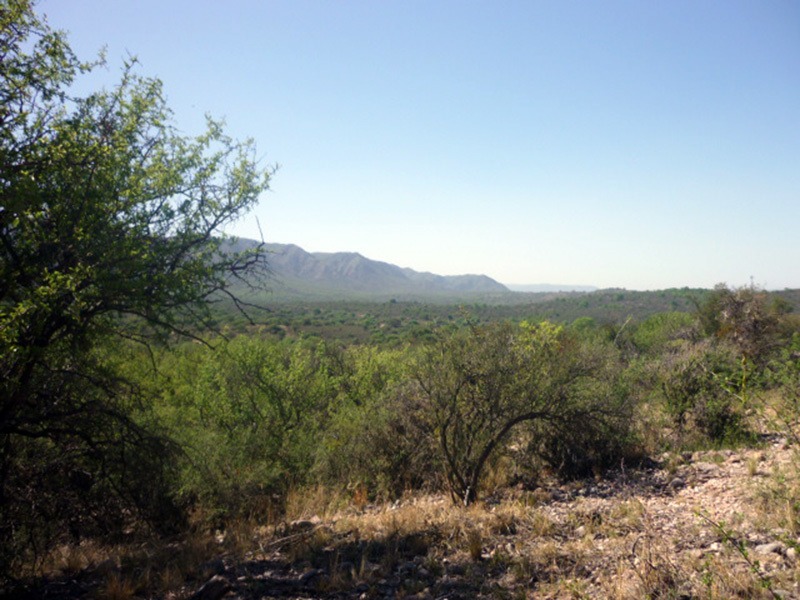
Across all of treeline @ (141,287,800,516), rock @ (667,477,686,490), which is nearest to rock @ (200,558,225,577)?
treeline @ (141,287,800,516)

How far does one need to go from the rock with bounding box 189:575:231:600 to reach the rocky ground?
12mm

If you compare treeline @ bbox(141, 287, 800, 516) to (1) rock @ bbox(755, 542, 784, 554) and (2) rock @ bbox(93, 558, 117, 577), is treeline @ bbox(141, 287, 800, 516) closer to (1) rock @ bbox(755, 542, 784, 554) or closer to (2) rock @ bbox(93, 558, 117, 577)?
(2) rock @ bbox(93, 558, 117, 577)

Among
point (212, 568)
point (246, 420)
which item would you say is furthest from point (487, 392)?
point (246, 420)

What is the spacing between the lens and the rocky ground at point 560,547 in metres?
4.03

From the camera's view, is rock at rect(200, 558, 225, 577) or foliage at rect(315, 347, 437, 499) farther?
foliage at rect(315, 347, 437, 499)

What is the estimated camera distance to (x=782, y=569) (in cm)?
379

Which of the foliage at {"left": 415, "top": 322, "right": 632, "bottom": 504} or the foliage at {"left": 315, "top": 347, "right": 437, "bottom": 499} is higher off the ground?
the foliage at {"left": 415, "top": 322, "right": 632, "bottom": 504}

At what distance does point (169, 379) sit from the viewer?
312 inches

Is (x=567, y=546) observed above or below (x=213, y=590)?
above

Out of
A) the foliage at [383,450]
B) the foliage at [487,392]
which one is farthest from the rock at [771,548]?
the foliage at [383,450]

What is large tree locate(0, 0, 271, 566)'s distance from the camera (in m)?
4.94

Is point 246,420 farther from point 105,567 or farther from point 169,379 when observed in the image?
point 105,567

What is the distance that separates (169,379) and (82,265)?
3354 millimetres

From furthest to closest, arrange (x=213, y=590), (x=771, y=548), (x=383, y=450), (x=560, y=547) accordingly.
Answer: (x=383, y=450) < (x=560, y=547) < (x=213, y=590) < (x=771, y=548)
